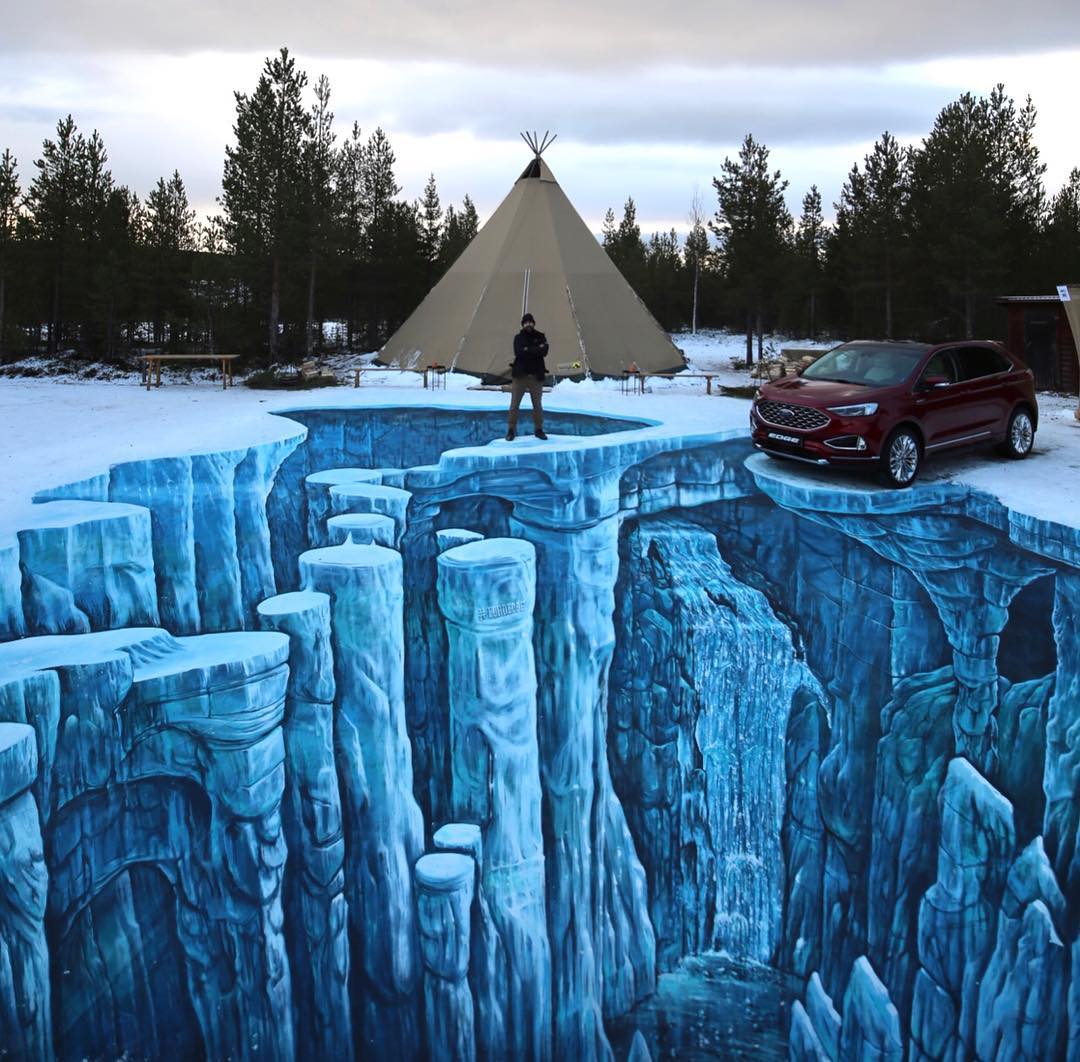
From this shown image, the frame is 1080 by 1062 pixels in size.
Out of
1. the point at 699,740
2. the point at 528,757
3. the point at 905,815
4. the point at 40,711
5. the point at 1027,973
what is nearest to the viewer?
the point at 40,711

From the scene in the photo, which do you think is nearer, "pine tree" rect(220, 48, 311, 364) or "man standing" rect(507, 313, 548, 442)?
"man standing" rect(507, 313, 548, 442)

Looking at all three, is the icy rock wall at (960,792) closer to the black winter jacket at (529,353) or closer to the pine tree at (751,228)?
the black winter jacket at (529,353)

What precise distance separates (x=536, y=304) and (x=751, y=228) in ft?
35.1

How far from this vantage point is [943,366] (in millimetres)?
10469

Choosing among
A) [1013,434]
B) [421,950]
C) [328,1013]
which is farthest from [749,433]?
[328,1013]

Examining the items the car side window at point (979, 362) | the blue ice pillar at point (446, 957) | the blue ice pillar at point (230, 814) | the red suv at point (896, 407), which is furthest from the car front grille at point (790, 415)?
the blue ice pillar at point (446, 957)

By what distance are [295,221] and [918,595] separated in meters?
20.6

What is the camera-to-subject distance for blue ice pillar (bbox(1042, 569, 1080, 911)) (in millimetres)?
7922

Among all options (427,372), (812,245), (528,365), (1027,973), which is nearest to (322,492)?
(528,365)

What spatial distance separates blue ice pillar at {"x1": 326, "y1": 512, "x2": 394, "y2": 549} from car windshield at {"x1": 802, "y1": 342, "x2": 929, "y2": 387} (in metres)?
5.15

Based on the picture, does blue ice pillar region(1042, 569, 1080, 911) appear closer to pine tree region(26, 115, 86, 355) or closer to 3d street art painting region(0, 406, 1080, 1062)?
3d street art painting region(0, 406, 1080, 1062)

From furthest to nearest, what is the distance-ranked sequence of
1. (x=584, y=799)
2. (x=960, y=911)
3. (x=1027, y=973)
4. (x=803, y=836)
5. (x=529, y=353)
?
(x=529, y=353) < (x=584, y=799) < (x=803, y=836) < (x=960, y=911) < (x=1027, y=973)

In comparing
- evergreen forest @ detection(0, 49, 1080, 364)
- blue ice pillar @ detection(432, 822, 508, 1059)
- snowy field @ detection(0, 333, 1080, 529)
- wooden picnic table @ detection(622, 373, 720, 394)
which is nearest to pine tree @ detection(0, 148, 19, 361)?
evergreen forest @ detection(0, 49, 1080, 364)

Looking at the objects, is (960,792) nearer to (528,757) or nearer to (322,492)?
(528,757)
